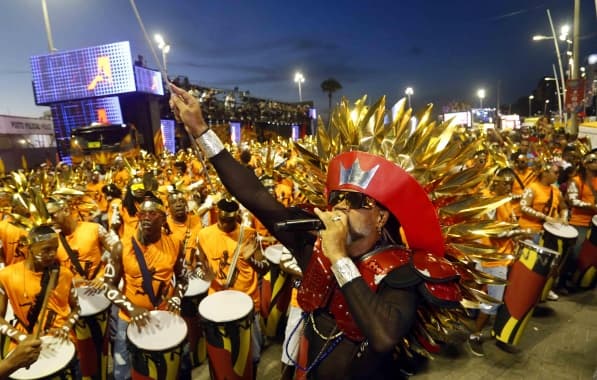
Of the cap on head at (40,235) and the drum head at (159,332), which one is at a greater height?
the cap on head at (40,235)

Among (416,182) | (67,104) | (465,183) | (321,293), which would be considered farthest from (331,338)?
(67,104)

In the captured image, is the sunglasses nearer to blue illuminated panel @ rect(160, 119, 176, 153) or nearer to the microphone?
the microphone

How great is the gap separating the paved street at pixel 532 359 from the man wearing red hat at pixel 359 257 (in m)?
2.74

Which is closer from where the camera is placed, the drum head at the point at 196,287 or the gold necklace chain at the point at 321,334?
the gold necklace chain at the point at 321,334

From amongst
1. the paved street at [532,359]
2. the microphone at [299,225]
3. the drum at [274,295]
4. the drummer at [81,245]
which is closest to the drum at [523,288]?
the paved street at [532,359]

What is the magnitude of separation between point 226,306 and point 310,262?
1913mm

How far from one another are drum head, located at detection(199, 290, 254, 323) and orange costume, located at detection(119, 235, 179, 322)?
1.48ft

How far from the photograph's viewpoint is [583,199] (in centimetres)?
617

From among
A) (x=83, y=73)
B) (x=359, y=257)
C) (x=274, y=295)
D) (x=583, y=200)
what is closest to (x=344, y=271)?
(x=359, y=257)

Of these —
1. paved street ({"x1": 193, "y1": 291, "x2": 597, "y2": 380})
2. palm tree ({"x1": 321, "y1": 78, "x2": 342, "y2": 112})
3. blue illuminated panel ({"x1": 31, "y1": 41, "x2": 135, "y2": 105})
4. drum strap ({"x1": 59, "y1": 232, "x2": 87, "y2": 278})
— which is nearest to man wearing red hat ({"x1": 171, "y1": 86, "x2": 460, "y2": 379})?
paved street ({"x1": 193, "y1": 291, "x2": 597, "y2": 380})

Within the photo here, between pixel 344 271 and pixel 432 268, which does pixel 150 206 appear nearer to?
pixel 344 271

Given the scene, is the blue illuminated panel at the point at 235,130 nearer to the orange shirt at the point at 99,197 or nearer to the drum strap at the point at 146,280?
the orange shirt at the point at 99,197

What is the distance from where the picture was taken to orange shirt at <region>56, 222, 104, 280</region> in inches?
165

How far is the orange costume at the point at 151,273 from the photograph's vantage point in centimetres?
371
